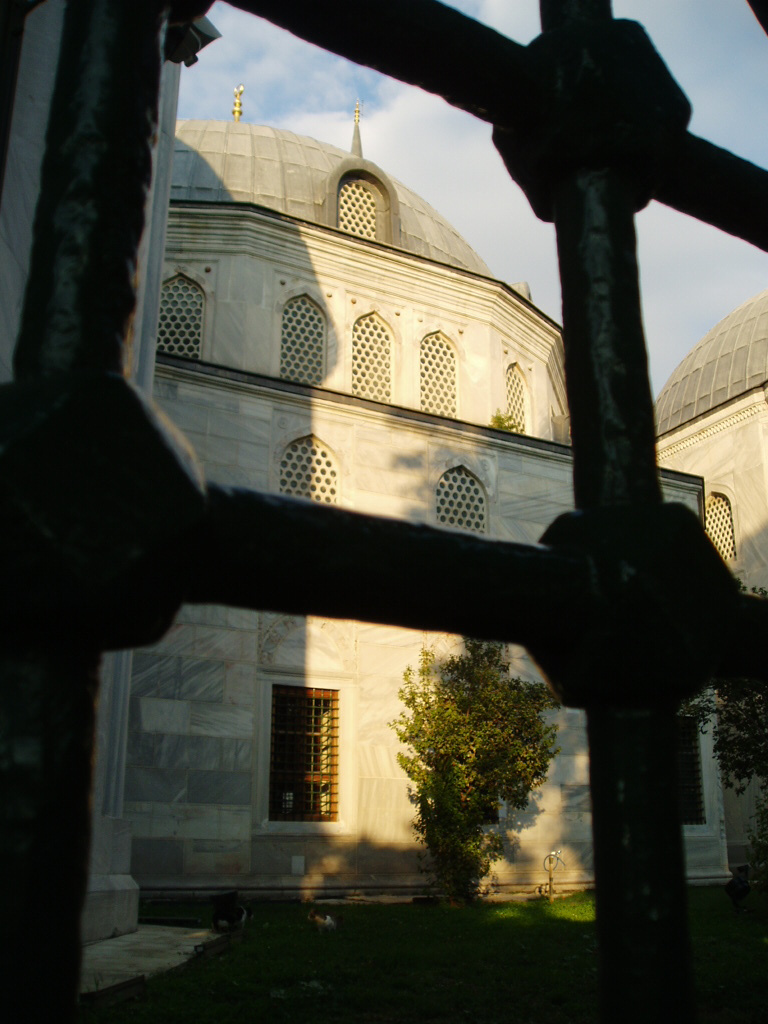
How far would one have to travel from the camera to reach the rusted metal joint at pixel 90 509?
1.98 feet

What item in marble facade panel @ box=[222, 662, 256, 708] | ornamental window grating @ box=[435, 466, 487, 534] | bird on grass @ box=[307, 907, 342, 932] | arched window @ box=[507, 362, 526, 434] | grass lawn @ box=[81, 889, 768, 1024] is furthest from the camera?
arched window @ box=[507, 362, 526, 434]

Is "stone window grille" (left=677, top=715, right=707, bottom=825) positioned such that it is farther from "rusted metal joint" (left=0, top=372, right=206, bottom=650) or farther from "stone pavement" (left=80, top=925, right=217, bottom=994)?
"rusted metal joint" (left=0, top=372, right=206, bottom=650)

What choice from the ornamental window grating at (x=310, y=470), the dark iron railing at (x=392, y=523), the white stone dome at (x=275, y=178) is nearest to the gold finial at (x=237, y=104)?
the white stone dome at (x=275, y=178)

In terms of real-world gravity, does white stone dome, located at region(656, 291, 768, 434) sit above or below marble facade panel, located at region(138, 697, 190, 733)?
above

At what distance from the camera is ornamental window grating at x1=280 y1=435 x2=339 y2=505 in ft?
44.8

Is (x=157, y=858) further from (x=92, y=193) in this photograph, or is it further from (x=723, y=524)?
(x=723, y=524)

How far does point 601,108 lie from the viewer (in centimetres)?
98

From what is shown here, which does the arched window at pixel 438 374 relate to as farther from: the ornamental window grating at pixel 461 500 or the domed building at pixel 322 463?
the ornamental window grating at pixel 461 500

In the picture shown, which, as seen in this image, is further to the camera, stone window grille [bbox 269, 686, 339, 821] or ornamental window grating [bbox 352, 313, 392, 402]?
ornamental window grating [bbox 352, 313, 392, 402]

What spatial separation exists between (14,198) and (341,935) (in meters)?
6.70

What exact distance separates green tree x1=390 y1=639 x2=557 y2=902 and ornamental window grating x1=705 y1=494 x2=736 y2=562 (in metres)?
11.3

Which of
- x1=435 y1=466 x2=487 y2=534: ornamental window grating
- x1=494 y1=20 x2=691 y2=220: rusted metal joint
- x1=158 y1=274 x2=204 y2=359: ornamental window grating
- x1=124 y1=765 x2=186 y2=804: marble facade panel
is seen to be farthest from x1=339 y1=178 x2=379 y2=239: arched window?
x1=494 y1=20 x2=691 y2=220: rusted metal joint

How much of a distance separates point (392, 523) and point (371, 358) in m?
16.4

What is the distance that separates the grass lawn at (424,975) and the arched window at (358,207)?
13231 millimetres
